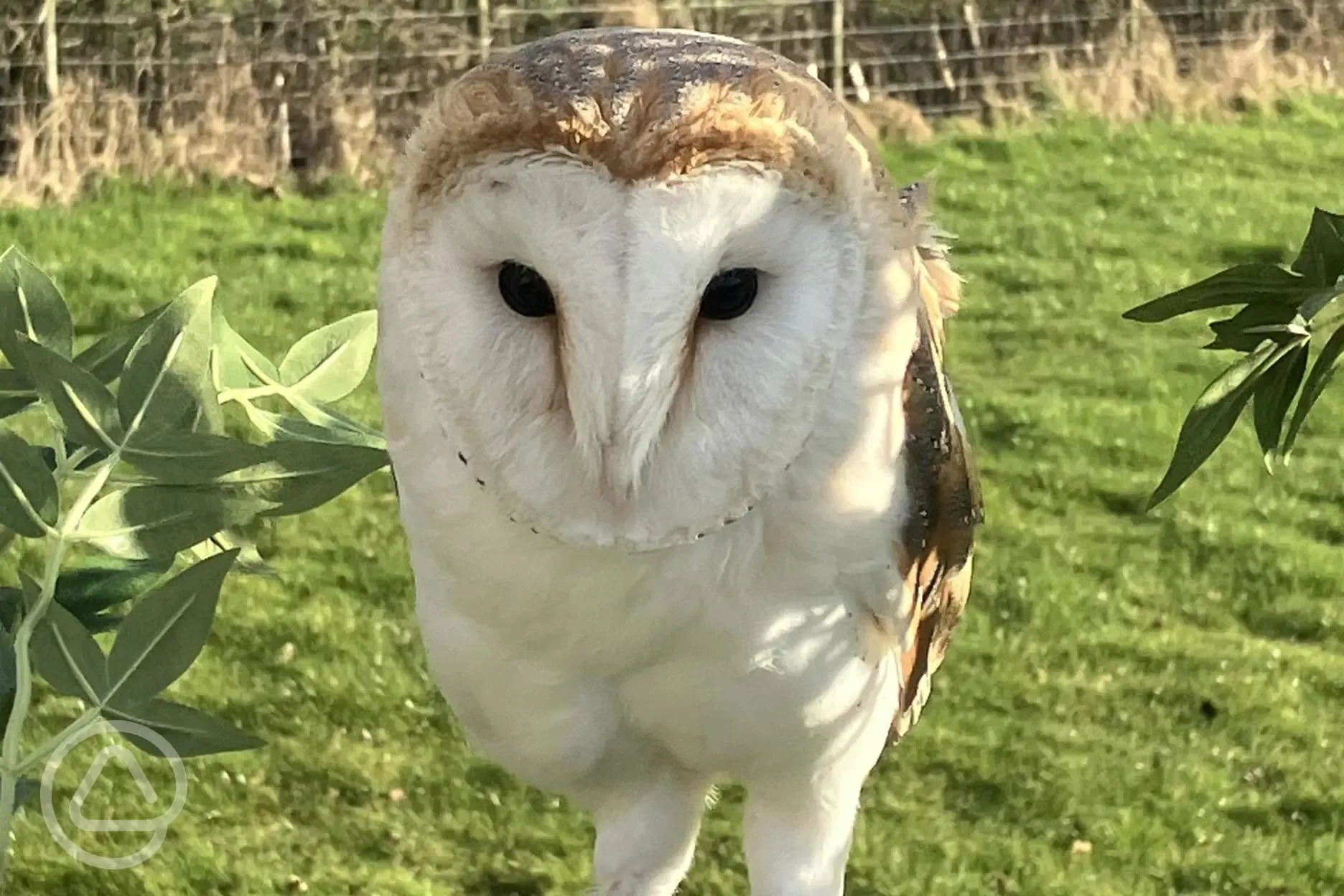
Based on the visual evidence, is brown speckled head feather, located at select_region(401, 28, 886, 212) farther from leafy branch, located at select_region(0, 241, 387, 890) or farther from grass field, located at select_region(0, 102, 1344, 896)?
grass field, located at select_region(0, 102, 1344, 896)

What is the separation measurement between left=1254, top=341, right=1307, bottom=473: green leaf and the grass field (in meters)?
0.78

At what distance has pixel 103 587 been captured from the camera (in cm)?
59

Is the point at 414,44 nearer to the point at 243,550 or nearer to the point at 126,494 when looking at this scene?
the point at 243,550

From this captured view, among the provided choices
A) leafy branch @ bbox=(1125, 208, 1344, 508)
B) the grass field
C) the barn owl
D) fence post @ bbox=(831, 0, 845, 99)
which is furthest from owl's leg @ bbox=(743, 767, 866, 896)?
fence post @ bbox=(831, 0, 845, 99)

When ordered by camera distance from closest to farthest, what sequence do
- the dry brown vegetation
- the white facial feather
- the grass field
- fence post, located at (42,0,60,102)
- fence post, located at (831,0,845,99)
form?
1. the white facial feather
2. the grass field
3. the dry brown vegetation
4. fence post, located at (42,0,60,102)
5. fence post, located at (831,0,845,99)

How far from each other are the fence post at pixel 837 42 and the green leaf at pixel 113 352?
283 cm

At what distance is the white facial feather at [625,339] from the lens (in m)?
0.41

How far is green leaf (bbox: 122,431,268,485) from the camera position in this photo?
0.49 m

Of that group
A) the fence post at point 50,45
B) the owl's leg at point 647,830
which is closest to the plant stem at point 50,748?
the owl's leg at point 647,830

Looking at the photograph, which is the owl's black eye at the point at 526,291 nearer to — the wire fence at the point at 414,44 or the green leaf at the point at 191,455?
the green leaf at the point at 191,455

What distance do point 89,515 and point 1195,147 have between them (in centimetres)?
293

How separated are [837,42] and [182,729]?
301 centimetres

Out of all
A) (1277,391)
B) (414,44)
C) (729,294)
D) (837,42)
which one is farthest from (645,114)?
(837,42)

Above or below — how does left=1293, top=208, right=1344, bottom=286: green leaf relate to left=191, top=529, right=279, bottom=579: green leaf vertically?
above
